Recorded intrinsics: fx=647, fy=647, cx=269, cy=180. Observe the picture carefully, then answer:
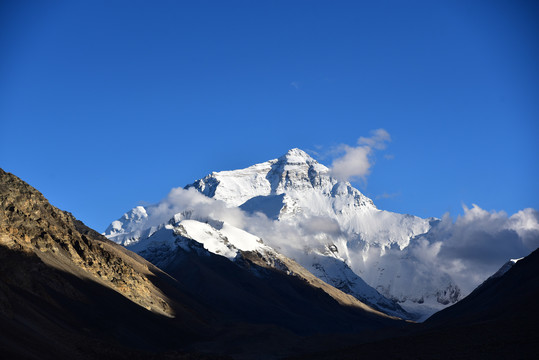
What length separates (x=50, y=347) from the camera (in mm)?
66938

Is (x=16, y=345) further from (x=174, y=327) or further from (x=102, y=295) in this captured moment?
(x=174, y=327)

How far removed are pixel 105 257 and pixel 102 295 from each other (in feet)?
102

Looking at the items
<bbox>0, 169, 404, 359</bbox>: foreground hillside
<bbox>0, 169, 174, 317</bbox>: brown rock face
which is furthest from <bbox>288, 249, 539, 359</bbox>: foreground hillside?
<bbox>0, 169, 174, 317</bbox>: brown rock face

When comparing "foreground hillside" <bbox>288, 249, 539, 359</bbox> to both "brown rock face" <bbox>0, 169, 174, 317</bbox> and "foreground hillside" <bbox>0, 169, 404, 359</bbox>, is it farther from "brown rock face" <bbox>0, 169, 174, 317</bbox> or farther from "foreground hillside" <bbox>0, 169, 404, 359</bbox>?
"brown rock face" <bbox>0, 169, 174, 317</bbox>

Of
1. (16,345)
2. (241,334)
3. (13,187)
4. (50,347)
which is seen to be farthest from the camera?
(241,334)

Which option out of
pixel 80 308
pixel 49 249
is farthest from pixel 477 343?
pixel 49 249

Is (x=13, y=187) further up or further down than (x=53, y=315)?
further up

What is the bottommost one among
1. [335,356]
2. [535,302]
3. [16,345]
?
[16,345]

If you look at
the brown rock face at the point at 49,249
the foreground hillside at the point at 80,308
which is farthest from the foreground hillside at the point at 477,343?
the brown rock face at the point at 49,249

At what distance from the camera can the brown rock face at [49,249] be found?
106062 mm

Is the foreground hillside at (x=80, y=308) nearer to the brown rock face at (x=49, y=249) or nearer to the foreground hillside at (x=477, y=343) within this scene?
the brown rock face at (x=49, y=249)

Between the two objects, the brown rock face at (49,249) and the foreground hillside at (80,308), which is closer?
the foreground hillside at (80,308)

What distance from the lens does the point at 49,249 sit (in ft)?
415

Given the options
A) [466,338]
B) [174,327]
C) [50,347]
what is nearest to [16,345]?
[50,347]
